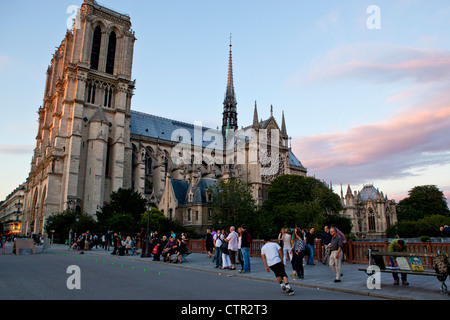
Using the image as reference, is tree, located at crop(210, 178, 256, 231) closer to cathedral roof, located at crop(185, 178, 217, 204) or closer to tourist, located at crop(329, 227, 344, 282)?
cathedral roof, located at crop(185, 178, 217, 204)

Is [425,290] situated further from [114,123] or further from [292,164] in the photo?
[292,164]

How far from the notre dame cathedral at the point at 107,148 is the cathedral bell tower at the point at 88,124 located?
14 cm

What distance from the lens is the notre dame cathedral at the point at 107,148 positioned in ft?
152

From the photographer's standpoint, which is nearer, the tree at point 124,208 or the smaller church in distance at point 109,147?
the tree at point 124,208

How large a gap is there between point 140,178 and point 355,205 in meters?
53.2

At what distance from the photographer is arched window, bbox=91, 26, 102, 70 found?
53.3m

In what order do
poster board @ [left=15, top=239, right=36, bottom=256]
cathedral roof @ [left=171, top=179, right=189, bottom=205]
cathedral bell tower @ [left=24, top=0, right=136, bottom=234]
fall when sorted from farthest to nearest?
cathedral roof @ [left=171, top=179, right=189, bottom=205]
cathedral bell tower @ [left=24, top=0, right=136, bottom=234]
poster board @ [left=15, top=239, right=36, bottom=256]

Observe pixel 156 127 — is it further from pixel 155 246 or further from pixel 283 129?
pixel 155 246

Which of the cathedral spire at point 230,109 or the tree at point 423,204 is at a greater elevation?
the cathedral spire at point 230,109

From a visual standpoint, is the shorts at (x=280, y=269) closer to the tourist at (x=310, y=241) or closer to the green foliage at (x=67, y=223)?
the tourist at (x=310, y=241)

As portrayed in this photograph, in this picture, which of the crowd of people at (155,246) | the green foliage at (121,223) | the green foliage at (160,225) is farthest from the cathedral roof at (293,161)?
the crowd of people at (155,246)

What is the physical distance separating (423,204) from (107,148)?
70148 millimetres

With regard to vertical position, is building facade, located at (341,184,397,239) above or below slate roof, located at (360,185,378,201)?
below

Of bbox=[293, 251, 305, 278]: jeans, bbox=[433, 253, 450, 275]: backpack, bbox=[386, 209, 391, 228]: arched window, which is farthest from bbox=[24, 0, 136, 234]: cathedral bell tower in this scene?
bbox=[386, 209, 391, 228]: arched window
